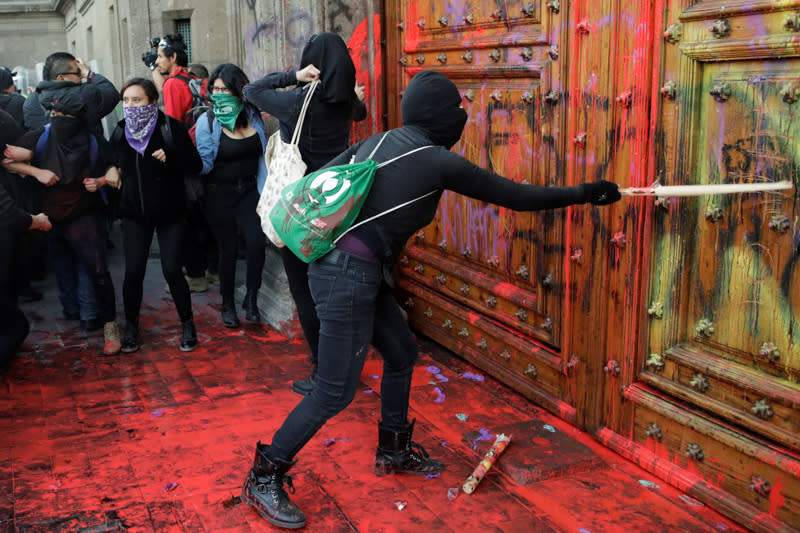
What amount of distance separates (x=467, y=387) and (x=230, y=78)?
2.75m

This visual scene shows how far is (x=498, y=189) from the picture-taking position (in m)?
3.22

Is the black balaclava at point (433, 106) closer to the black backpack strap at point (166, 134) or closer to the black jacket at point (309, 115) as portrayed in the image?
the black jacket at point (309, 115)

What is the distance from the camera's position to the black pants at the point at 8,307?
15.8ft

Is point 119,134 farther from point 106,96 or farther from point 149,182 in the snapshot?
point 106,96

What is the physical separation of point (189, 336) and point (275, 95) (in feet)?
6.78

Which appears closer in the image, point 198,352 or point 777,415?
point 777,415

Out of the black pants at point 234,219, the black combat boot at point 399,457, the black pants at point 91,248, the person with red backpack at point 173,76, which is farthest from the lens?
the person with red backpack at point 173,76

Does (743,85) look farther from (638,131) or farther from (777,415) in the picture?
(777,415)

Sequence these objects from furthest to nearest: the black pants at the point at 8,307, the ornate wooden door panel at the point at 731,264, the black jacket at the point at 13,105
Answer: the black jacket at the point at 13,105, the black pants at the point at 8,307, the ornate wooden door panel at the point at 731,264

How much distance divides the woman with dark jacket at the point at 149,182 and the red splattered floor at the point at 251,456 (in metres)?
0.56

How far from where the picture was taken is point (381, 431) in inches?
151

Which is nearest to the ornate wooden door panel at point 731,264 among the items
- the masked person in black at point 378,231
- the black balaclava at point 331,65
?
the masked person in black at point 378,231

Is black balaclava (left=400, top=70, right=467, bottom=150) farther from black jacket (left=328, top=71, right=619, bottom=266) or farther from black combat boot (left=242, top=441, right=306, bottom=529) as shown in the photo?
black combat boot (left=242, top=441, right=306, bottom=529)

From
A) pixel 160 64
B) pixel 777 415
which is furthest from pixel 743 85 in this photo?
pixel 160 64
